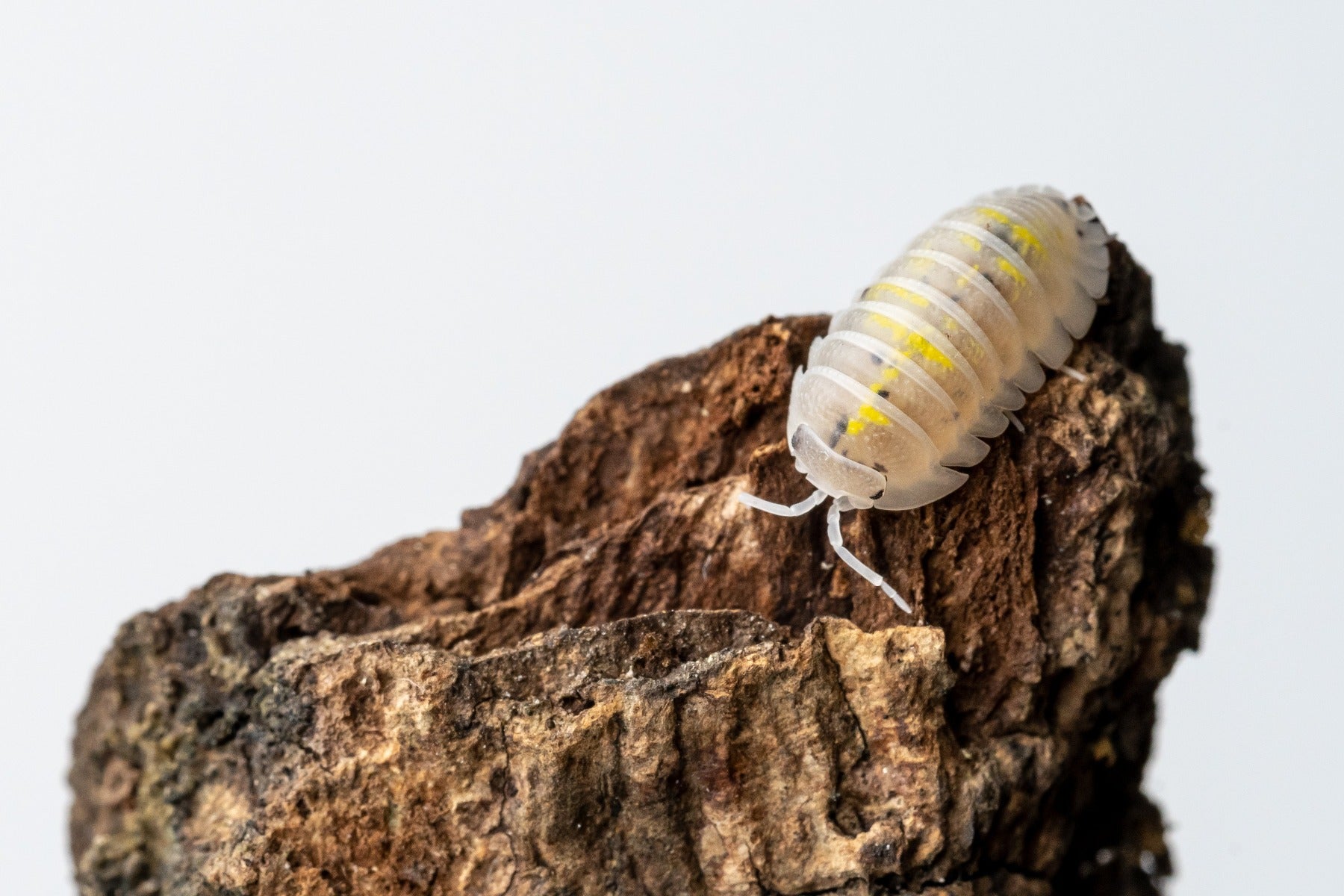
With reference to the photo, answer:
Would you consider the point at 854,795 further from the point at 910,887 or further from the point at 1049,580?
the point at 1049,580

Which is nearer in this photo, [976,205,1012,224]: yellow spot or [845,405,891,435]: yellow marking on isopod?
[845,405,891,435]: yellow marking on isopod

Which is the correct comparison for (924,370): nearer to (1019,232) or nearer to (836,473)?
(836,473)

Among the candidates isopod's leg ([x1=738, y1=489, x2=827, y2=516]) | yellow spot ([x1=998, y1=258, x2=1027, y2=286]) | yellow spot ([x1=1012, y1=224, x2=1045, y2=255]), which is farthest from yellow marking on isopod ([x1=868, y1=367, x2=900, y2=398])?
yellow spot ([x1=1012, y1=224, x2=1045, y2=255])

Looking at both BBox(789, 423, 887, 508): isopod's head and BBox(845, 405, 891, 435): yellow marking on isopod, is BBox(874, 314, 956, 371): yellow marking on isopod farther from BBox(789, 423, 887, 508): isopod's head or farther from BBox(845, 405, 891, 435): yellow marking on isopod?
BBox(789, 423, 887, 508): isopod's head

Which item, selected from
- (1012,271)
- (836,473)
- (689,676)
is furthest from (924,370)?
(689,676)

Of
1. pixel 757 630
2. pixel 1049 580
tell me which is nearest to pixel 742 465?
pixel 757 630

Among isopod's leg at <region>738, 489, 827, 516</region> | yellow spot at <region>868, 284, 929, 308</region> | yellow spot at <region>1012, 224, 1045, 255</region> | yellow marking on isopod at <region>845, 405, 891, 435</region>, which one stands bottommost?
isopod's leg at <region>738, 489, 827, 516</region>
